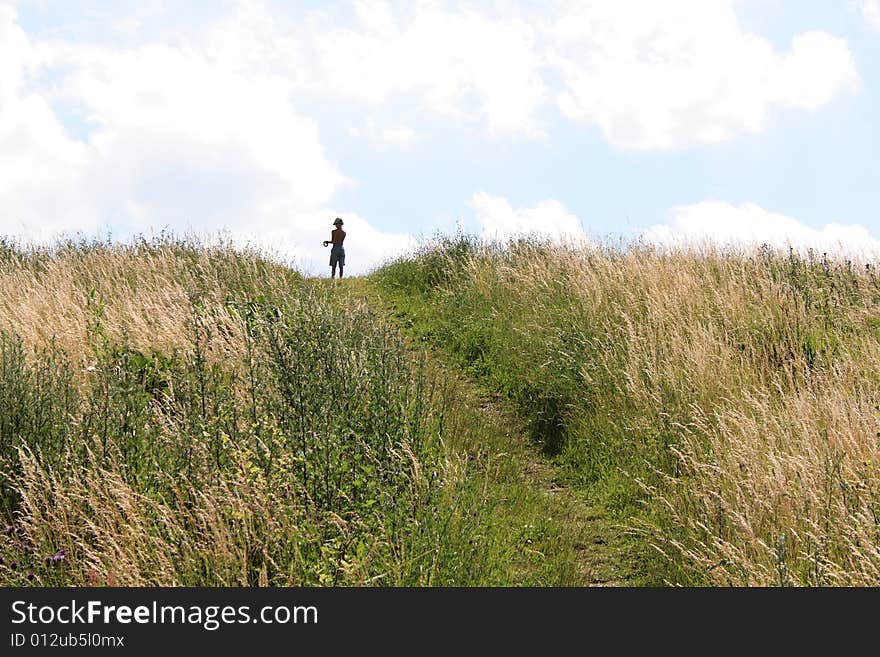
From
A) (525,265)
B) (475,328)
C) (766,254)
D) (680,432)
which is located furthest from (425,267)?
(680,432)

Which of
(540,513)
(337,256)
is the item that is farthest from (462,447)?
(337,256)

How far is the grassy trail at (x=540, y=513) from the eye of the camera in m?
5.40

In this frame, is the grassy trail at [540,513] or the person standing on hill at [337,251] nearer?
the grassy trail at [540,513]

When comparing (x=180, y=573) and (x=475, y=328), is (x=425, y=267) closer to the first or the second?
(x=475, y=328)

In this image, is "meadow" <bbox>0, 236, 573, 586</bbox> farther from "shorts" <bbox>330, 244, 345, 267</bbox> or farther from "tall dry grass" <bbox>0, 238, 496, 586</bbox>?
"shorts" <bbox>330, 244, 345, 267</bbox>

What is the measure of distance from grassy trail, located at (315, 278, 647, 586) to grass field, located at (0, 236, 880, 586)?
0.03 m

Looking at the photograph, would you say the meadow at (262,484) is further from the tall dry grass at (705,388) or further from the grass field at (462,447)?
the tall dry grass at (705,388)

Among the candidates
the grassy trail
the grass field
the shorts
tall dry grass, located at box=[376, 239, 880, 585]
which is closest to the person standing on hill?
the shorts

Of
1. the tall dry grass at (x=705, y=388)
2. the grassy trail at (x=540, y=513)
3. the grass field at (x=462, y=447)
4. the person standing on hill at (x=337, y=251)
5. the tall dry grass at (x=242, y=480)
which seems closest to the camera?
the tall dry grass at (x=242, y=480)

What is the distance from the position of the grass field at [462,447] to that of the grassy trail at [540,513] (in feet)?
0.09

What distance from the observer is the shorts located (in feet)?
68.2

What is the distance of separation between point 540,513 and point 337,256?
15.3 meters

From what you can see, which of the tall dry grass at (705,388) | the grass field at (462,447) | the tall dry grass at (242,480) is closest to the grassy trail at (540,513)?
the grass field at (462,447)

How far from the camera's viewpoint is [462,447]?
741cm
